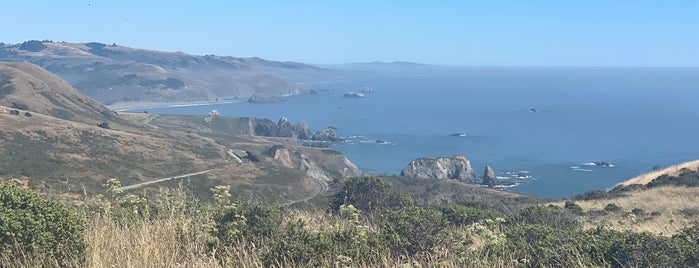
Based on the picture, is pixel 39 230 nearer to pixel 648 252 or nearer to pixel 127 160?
pixel 648 252

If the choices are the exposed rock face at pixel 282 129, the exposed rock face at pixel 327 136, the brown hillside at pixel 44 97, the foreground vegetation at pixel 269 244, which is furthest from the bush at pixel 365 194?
the exposed rock face at pixel 282 129

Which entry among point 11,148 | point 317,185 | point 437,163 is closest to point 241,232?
point 11,148

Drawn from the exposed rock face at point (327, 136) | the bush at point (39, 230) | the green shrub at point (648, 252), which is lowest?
the exposed rock face at point (327, 136)

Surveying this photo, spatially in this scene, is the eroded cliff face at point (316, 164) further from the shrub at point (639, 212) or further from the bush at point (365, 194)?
the shrub at point (639, 212)

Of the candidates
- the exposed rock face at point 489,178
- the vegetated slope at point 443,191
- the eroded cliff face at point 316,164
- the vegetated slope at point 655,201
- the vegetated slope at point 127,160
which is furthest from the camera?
the eroded cliff face at point 316,164

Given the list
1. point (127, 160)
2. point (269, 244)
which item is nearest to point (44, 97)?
point (127, 160)
